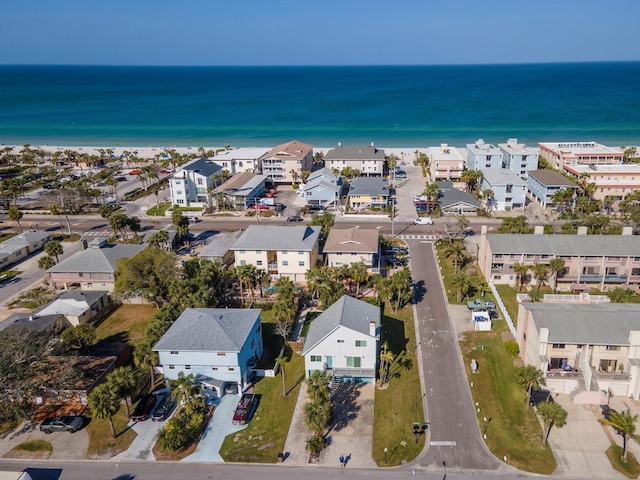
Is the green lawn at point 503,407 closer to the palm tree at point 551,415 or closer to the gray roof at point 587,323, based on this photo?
the palm tree at point 551,415

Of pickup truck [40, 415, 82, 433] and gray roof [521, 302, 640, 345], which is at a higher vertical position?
gray roof [521, 302, 640, 345]

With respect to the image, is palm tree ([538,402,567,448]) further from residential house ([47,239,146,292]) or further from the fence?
residential house ([47,239,146,292])

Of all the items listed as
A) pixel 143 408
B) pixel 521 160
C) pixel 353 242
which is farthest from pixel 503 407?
pixel 521 160

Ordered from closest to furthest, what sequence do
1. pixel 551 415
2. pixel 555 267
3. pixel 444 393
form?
1. pixel 551 415
2. pixel 444 393
3. pixel 555 267

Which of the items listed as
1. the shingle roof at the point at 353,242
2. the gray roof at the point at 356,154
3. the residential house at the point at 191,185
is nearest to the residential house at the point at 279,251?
the shingle roof at the point at 353,242

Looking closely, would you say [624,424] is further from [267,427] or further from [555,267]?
[555,267]

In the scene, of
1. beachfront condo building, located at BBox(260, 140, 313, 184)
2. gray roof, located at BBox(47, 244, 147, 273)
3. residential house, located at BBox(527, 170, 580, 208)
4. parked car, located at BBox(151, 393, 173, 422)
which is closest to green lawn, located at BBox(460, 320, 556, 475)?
parked car, located at BBox(151, 393, 173, 422)

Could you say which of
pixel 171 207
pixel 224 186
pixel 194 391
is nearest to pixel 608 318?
pixel 194 391

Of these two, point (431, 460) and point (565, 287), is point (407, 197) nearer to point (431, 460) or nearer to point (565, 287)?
point (565, 287)
